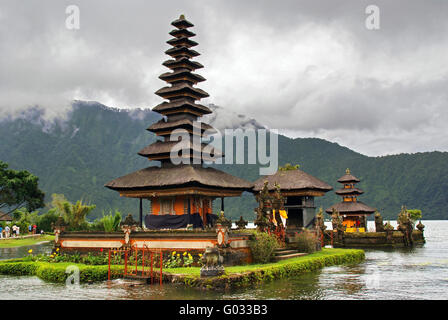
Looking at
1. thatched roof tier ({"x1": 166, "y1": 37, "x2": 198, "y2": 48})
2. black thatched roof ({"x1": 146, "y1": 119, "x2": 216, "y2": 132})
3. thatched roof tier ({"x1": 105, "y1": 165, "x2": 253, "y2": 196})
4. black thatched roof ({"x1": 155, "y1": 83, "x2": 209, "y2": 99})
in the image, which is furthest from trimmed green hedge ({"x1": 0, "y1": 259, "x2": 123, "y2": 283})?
thatched roof tier ({"x1": 166, "y1": 37, "x2": 198, "y2": 48})

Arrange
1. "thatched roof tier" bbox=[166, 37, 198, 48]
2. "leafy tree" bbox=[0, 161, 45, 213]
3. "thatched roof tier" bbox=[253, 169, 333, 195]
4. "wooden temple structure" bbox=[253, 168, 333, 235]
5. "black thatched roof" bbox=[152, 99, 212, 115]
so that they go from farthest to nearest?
1. "leafy tree" bbox=[0, 161, 45, 213]
2. "wooden temple structure" bbox=[253, 168, 333, 235]
3. "thatched roof tier" bbox=[253, 169, 333, 195]
4. "thatched roof tier" bbox=[166, 37, 198, 48]
5. "black thatched roof" bbox=[152, 99, 212, 115]

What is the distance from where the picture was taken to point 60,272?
1991 cm

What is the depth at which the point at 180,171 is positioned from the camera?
26969 millimetres

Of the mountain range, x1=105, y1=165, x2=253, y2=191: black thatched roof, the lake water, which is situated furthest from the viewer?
the mountain range

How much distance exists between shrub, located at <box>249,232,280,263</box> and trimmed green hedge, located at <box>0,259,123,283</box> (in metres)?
6.62

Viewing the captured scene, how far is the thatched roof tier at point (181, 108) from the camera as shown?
101 feet

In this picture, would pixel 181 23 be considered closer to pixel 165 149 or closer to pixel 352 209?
pixel 165 149

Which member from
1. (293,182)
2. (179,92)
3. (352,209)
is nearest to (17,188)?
(179,92)

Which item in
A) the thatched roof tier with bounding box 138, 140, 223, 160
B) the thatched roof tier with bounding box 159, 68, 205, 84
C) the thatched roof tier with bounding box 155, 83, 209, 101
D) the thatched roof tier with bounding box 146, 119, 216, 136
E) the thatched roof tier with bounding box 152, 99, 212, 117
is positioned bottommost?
the thatched roof tier with bounding box 138, 140, 223, 160

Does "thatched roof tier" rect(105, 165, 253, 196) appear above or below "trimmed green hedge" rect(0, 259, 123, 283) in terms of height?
above

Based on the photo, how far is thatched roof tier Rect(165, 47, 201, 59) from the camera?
32.2m

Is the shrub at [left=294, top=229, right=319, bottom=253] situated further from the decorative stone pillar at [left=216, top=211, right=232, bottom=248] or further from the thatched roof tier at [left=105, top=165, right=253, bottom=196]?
the decorative stone pillar at [left=216, top=211, right=232, bottom=248]

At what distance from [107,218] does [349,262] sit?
630 inches
